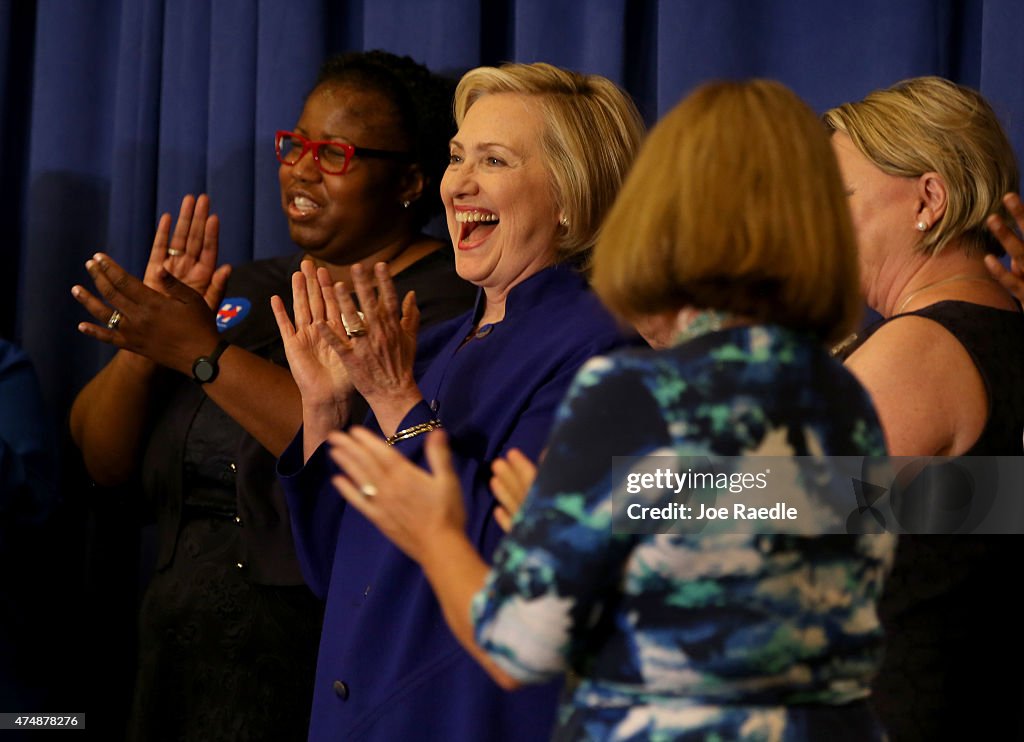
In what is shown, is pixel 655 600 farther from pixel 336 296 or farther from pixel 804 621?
pixel 336 296

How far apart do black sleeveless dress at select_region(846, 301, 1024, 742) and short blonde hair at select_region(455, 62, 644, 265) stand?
46cm

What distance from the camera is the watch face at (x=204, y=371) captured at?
2031 mm

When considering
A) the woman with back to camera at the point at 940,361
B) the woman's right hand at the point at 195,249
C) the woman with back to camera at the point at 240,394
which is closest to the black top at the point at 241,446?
the woman with back to camera at the point at 240,394

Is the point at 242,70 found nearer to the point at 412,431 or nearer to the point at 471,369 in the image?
the point at 471,369

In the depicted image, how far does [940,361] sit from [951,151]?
30 centimetres

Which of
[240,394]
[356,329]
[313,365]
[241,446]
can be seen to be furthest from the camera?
[241,446]

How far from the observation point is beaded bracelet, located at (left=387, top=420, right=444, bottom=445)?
1556 mm

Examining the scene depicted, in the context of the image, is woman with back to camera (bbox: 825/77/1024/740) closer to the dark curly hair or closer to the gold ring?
the gold ring

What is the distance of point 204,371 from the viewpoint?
6.68 ft

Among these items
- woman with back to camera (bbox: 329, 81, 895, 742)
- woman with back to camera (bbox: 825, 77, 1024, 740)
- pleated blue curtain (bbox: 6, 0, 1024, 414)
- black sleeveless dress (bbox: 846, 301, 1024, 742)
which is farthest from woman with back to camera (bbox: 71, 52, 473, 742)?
woman with back to camera (bbox: 329, 81, 895, 742)

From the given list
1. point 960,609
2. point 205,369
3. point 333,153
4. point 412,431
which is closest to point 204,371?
point 205,369

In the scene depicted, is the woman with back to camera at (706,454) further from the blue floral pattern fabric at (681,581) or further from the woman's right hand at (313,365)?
the woman's right hand at (313,365)

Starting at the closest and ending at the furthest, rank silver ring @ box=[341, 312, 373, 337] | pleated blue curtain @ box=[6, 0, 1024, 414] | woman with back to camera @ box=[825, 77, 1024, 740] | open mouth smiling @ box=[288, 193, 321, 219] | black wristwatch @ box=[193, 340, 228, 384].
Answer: woman with back to camera @ box=[825, 77, 1024, 740] < silver ring @ box=[341, 312, 373, 337] < black wristwatch @ box=[193, 340, 228, 384] < pleated blue curtain @ box=[6, 0, 1024, 414] < open mouth smiling @ box=[288, 193, 321, 219]

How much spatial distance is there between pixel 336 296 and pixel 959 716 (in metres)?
0.88
